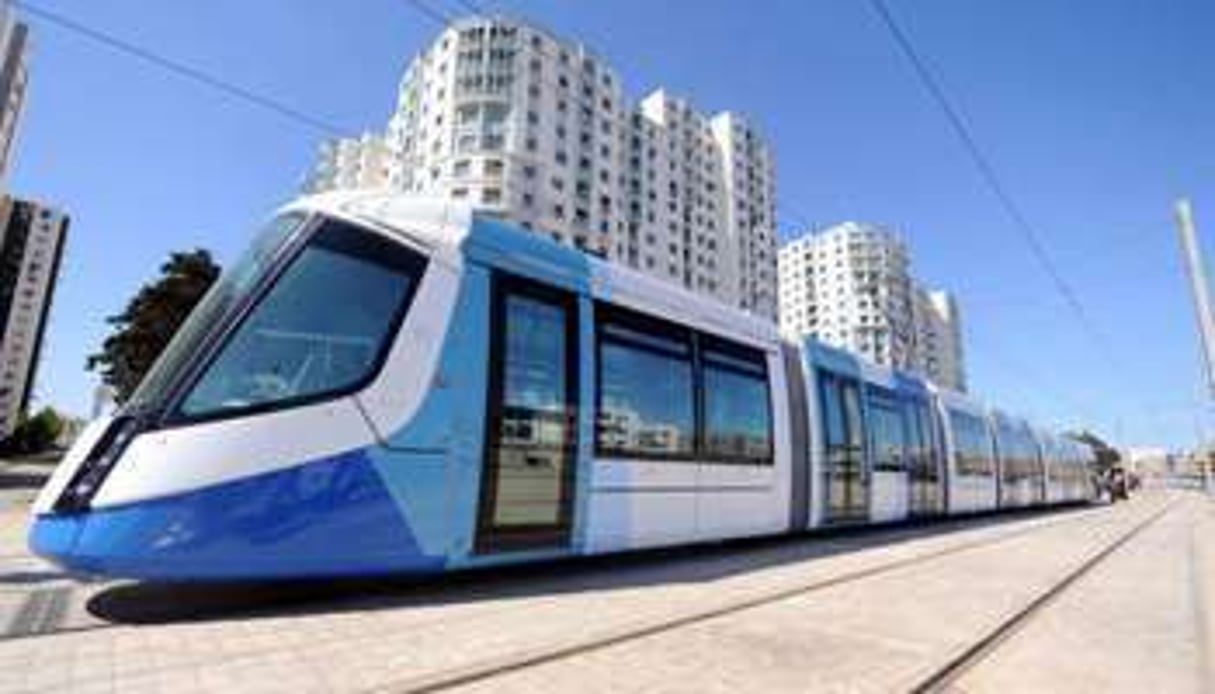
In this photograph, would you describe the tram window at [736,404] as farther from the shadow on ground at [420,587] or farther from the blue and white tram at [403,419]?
the shadow on ground at [420,587]

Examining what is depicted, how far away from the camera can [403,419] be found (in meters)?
5.08

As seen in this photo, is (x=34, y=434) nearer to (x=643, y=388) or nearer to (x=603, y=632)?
(x=643, y=388)

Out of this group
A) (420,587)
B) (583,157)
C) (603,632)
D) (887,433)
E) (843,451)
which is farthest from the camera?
(583,157)

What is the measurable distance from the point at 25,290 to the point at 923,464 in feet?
361

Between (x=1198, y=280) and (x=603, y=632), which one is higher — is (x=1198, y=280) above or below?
above

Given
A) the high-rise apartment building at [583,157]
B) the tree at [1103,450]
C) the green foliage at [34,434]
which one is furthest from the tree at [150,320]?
the tree at [1103,450]

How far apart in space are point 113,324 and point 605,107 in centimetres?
5265

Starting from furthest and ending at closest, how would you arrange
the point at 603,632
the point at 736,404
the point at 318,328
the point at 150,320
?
1. the point at 150,320
2. the point at 736,404
3. the point at 318,328
4. the point at 603,632

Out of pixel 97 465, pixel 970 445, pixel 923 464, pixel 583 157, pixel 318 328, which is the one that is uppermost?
pixel 583 157

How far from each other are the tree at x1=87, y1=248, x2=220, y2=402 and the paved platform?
21988mm

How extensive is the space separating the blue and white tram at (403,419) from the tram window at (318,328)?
0.01m

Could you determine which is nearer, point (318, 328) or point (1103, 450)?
point (318, 328)

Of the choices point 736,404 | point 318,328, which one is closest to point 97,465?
point 318,328

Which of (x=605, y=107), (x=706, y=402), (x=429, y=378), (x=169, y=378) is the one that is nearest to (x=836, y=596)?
(x=706, y=402)
